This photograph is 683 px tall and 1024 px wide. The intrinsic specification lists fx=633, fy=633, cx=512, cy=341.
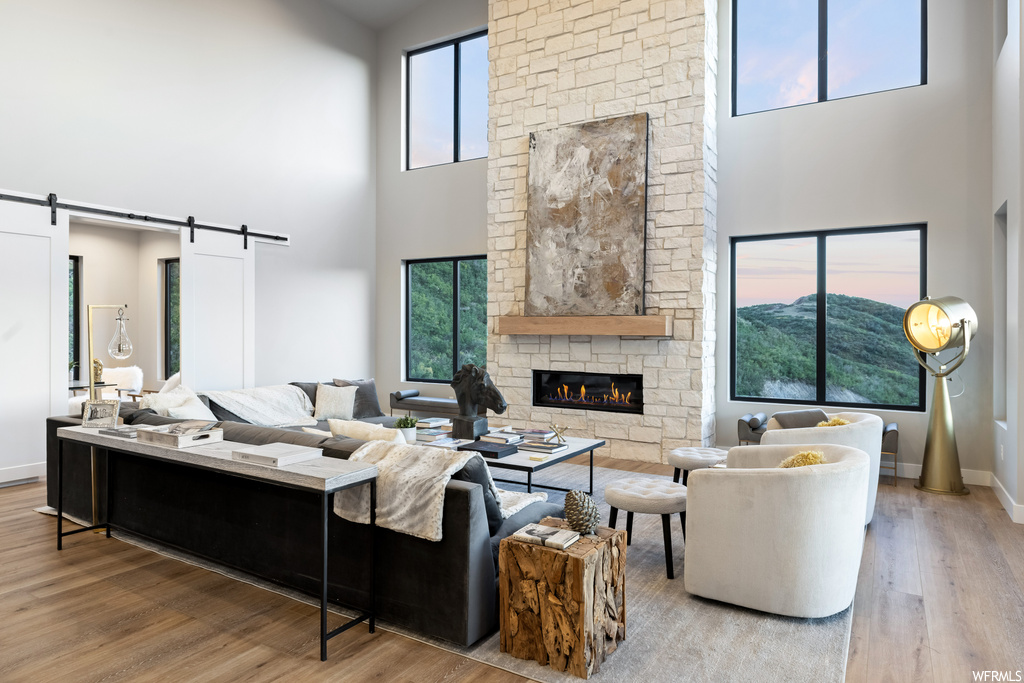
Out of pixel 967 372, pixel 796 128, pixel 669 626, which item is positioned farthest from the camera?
pixel 796 128

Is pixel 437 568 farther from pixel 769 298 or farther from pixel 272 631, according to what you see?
pixel 769 298

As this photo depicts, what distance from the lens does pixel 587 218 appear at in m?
6.68

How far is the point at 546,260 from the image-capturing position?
6.93 metres

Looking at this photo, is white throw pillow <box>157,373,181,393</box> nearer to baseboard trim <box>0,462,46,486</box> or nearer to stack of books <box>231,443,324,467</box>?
baseboard trim <box>0,462,46,486</box>

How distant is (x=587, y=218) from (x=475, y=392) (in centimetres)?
280

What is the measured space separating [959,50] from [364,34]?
701cm

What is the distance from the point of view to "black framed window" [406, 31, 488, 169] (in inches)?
326

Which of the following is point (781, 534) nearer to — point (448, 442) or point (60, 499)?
point (448, 442)

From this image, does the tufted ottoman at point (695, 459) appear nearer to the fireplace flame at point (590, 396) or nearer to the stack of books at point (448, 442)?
the stack of books at point (448, 442)

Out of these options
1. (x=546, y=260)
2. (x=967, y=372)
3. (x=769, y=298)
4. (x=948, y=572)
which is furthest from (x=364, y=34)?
(x=948, y=572)

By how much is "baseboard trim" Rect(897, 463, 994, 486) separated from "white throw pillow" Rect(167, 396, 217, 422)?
5875mm

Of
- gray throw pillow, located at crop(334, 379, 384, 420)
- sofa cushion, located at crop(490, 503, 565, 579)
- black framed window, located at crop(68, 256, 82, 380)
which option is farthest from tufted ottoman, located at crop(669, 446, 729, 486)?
black framed window, located at crop(68, 256, 82, 380)

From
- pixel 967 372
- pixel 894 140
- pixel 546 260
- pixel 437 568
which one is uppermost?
pixel 894 140

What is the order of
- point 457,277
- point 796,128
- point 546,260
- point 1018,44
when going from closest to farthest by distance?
point 1018,44, point 796,128, point 546,260, point 457,277
